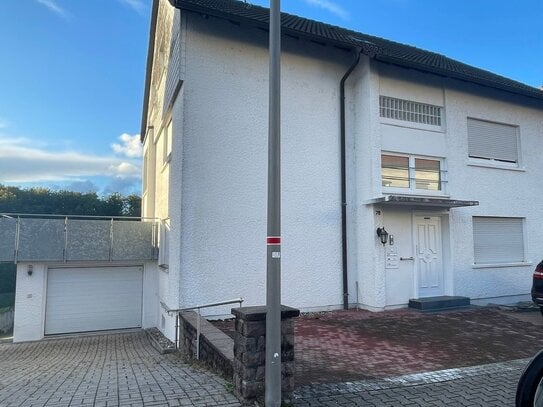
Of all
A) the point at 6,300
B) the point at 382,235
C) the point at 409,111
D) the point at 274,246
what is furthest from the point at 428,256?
the point at 6,300

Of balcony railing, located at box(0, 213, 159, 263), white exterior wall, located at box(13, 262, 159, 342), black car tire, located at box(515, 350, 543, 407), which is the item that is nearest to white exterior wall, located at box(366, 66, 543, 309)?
black car tire, located at box(515, 350, 543, 407)

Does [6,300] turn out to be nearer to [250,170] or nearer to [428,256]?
[250,170]

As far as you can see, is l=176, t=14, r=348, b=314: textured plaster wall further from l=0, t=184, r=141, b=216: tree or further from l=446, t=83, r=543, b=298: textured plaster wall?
l=0, t=184, r=141, b=216: tree

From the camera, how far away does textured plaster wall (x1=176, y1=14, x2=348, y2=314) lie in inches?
340

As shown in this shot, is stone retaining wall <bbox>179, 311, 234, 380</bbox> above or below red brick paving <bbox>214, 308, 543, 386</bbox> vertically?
above

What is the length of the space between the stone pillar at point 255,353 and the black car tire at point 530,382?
2.01 metres

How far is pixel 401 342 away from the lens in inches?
265

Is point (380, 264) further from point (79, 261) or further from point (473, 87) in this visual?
point (79, 261)

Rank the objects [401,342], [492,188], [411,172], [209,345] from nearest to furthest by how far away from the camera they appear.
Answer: [209,345] → [401,342] → [411,172] → [492,188]

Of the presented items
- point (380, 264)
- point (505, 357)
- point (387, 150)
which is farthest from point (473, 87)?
point (505, 357)

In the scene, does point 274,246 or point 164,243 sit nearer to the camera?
point 274,246

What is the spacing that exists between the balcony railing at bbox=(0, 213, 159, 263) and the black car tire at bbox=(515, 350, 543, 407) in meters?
11.3

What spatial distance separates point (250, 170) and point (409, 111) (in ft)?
16.3

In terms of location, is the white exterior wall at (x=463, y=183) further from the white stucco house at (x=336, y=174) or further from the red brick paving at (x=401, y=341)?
the red brick paving at (x=401, y=341)
